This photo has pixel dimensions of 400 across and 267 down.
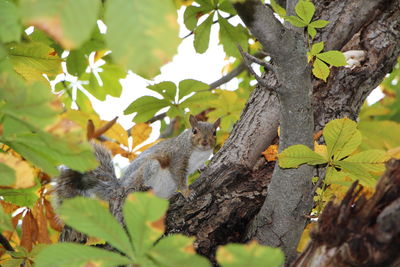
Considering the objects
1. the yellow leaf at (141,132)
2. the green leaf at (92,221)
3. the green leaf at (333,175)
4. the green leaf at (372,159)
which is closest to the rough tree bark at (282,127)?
the green leaf at (333,175)

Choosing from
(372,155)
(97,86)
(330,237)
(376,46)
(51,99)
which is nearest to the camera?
(51,99)

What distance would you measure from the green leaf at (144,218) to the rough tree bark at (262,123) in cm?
122

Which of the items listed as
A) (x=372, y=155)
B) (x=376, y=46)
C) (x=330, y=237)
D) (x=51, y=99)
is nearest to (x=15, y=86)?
(x=51, y=99)

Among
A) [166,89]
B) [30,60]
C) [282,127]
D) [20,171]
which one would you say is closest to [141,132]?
[166,89]

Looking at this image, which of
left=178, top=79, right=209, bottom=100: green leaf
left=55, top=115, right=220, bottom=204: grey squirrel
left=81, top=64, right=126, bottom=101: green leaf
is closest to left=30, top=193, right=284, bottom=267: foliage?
left=178, top=79, right=209, bottom=100: green leaf

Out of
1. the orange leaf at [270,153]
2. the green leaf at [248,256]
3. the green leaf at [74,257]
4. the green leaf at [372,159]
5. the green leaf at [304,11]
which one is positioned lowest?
the orange leaf at [270,153]

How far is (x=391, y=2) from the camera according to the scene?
268cm

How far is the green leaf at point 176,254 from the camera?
2.63 ft

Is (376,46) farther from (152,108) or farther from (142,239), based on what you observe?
(142,239)

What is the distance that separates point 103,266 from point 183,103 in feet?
7.06

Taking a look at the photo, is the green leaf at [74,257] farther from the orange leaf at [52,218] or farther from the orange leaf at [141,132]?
the orange leaf at [141,132]

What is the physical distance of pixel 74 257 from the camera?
0.85 metres

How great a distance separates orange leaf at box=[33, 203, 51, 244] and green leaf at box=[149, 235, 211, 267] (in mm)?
1577

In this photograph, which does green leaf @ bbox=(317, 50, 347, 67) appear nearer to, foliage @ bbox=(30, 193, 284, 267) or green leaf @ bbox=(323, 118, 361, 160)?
green leaf @ bbox=(323, 118, 361, 160)
